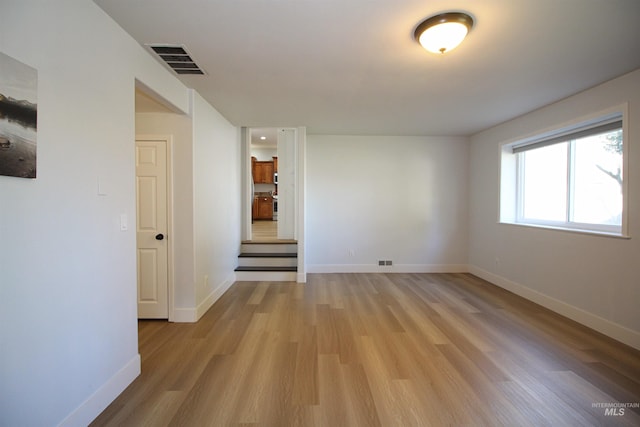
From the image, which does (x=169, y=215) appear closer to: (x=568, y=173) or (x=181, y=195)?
(x=181, y=195)

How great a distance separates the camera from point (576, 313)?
119 inches

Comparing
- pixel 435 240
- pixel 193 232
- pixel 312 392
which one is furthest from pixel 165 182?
pixel 435 240

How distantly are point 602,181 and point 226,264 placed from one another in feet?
15.7

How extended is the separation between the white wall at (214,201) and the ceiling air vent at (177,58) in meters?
0.53

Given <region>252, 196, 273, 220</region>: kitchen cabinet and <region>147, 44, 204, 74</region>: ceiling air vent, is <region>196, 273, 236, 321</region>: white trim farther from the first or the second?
<region>252, 196, 273, 220</region>: kitchen cabinet

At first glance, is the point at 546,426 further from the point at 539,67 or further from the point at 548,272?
the point at 539,67

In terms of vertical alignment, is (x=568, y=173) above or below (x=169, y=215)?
above

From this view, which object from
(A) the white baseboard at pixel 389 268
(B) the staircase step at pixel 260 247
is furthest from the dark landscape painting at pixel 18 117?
(A) the white baseboard at pixel 389 268

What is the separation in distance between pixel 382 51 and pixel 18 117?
7.26 feet

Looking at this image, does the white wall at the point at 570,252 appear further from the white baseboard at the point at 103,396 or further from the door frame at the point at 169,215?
the door frame at the point at 169,215

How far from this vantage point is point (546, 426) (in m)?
1.61

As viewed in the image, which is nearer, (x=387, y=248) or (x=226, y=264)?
(x=226, y=264)

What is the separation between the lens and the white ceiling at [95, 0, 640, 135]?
166cm

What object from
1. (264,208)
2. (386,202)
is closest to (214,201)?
(386,202)
